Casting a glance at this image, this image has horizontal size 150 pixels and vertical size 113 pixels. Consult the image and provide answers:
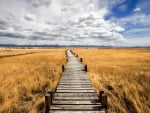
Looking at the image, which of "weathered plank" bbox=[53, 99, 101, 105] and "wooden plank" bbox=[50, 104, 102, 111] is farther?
"weathered plank" bbox=[53, 99, 101, 105]

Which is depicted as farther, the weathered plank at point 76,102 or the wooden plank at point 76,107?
the weathered plank at point 76,102

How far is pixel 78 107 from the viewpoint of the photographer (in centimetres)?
536

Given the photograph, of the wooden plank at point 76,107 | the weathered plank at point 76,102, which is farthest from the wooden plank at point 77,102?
the wooden plank at point 76,107

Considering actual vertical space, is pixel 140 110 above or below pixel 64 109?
below

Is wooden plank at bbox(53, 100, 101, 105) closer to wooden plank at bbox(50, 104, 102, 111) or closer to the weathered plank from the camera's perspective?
the weathered plank

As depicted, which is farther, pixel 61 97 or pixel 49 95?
pixel 61 97

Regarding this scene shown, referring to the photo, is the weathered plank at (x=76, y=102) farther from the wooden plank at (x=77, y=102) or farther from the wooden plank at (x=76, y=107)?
the wooden plank at (x=76, y=107)

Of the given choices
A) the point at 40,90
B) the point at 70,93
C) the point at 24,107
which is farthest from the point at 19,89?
the point at 70,93

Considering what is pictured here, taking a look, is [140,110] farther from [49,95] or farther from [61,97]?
[49,95]

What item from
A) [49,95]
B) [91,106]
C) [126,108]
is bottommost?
[126,108]

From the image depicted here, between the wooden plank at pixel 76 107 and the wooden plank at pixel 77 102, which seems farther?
the wooden plank at pixel 77 102

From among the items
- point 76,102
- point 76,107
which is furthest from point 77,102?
point 76,107

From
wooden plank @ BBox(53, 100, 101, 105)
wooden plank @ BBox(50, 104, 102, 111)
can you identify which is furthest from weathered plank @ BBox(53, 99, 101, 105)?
wooden plank @ BBox(50, 104, 102, 111)

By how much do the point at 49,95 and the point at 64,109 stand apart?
2.43 feet
